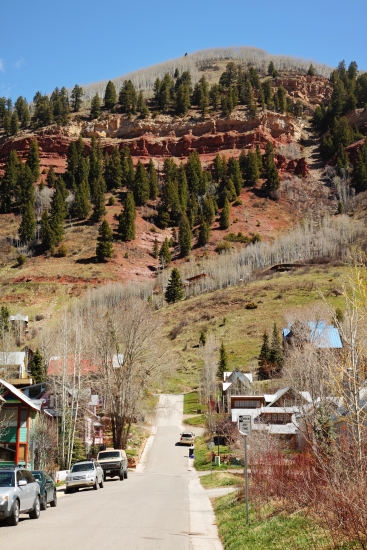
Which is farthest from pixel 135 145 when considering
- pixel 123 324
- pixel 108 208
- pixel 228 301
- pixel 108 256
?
pixel 123 324

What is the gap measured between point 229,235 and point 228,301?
125ft

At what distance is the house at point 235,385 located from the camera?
65.3 m

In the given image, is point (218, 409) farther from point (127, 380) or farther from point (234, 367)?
point (127, 380)

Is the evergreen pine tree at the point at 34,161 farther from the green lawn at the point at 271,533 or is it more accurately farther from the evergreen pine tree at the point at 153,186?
the green lawn at the point at 271,533

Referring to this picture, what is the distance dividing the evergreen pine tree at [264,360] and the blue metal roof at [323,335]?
114 inches

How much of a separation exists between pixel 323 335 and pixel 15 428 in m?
23.3

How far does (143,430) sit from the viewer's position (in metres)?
59.8

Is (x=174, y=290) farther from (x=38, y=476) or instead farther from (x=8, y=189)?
(x=38, y=476)

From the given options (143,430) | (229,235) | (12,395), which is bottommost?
(143,430)

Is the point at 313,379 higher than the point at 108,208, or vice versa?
the point at 108,208

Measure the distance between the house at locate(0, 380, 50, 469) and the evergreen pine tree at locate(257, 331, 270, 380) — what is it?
130 feet

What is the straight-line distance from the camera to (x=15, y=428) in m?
34.5

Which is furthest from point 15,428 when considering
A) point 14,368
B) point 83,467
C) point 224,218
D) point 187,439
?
point 224,218

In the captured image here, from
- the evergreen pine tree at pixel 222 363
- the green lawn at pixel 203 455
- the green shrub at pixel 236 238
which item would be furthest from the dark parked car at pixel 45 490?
the green shrub at pixel 236 238
